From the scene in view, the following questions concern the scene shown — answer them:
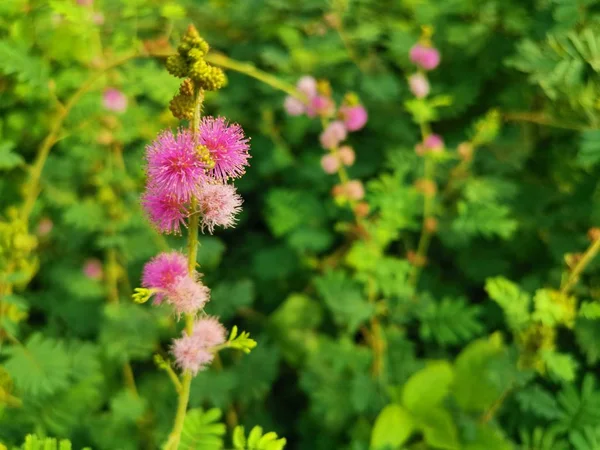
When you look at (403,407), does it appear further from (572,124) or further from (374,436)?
(572,124)

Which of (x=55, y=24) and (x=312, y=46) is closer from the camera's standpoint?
(x=55, y=24)

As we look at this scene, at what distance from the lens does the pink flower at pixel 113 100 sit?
162 cm

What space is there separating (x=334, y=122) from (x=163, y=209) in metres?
0.94

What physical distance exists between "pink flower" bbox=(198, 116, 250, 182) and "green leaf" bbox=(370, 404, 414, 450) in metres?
0.90

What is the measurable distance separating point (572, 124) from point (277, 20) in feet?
3.53

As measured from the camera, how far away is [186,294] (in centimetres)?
81

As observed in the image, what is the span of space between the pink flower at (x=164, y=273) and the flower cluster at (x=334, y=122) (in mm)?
816

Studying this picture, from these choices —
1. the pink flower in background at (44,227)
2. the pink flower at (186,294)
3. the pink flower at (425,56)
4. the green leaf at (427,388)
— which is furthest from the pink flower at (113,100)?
the green leaf at (427,388)

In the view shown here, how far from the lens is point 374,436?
1423 millimetres

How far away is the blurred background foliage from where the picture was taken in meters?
1.32

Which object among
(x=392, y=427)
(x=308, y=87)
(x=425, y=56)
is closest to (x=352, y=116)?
(x=308, y=87)

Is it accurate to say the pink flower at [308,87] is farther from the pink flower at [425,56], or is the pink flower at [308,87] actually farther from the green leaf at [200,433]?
the green leaf at [200,433]

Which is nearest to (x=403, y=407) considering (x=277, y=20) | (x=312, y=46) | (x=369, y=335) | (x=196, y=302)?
(x=369, y=335)

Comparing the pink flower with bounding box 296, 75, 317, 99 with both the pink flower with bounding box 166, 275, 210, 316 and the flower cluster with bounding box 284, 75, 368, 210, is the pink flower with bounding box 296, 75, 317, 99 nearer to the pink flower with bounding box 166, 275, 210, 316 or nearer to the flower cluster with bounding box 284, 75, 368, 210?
the flower cluster with bounding box 284, 75, 368, 210
